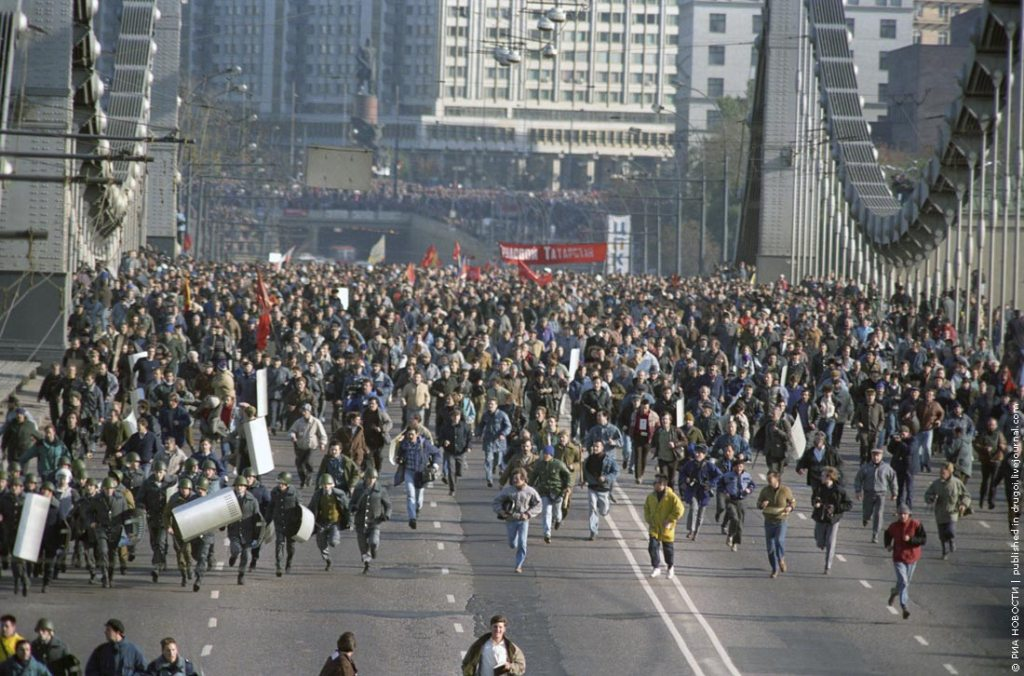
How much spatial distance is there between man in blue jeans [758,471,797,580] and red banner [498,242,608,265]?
33.8 metres

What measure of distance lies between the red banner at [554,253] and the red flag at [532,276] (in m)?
0.74

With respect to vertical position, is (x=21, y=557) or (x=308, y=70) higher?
(x=308, y=70)

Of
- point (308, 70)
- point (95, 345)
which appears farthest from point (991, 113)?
point (308, 70)

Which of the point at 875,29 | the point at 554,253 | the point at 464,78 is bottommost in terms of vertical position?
the point at 554,253

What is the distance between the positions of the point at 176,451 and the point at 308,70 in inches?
6741

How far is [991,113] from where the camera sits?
40.0 metres

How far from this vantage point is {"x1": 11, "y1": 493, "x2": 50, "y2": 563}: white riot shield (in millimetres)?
18359

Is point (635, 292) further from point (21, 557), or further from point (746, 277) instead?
point (21, 557)

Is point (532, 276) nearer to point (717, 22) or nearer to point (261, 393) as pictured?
point (261, 393)

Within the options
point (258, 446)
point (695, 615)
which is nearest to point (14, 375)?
point (258, 446)

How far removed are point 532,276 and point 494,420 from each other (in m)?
23.8

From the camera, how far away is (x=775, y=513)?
20125 mm

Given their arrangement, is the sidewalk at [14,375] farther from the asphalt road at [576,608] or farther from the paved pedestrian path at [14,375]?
the asphalt road at [576,608]

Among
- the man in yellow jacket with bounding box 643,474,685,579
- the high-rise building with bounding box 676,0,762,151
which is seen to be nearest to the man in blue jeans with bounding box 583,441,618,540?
the man in yellow jacket with bounding box 643,474,685,579
